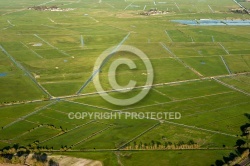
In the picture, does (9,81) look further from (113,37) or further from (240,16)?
(240,16)

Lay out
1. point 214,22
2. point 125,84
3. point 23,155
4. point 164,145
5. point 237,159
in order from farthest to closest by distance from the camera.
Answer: point 214,22
point 125,84
point 164,145
point 23,155
point 237,159

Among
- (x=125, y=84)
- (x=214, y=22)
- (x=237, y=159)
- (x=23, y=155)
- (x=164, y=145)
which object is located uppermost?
(x=214, y=22)

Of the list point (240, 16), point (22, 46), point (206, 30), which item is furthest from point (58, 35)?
point (240, 16)

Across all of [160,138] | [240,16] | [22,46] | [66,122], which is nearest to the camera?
[160,138]

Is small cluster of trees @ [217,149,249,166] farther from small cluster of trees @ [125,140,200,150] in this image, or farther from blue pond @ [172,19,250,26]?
blue pond @ [172,19,250,26]

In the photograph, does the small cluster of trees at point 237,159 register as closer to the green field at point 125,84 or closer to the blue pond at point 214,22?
the green field at point 125,84

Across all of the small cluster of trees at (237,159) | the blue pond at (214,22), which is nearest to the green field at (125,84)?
the small cluster of trees at (237,159)

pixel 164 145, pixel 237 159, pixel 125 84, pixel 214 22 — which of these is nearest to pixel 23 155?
pixel 164 145

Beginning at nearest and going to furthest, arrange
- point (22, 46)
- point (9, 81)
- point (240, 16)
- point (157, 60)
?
point (9, 81) → point (157, 60) → point (22, 46) → point (240, 16)

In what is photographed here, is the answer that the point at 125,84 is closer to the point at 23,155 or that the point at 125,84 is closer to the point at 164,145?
the point at 164,145
